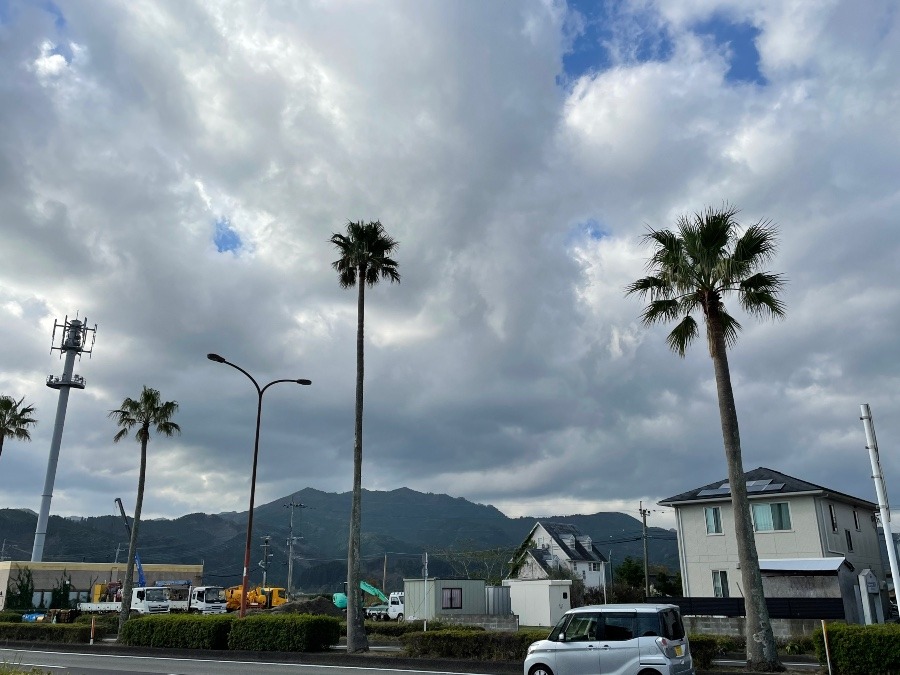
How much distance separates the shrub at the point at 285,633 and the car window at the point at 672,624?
15151mm

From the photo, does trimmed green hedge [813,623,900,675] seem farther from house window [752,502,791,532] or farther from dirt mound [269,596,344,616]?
dirt mound [269,596,344,616]

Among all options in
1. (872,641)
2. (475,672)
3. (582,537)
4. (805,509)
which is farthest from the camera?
(582,537)

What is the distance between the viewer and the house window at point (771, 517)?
3734 centimetres

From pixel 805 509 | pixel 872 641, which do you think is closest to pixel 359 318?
pixel 872 641

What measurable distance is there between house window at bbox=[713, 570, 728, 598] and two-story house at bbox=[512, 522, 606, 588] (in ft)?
150

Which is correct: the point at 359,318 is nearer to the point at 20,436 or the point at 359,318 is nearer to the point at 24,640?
the point at 24,640

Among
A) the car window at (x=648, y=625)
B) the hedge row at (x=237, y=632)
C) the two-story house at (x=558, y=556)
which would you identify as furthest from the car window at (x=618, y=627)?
the two-story house at (x=558, y=556)

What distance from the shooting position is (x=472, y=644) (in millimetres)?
22703

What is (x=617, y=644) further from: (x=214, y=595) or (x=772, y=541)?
(x=214, y=595)

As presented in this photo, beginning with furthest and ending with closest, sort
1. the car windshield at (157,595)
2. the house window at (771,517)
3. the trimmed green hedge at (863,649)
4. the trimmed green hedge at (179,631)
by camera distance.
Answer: the car windshield at (157,595) < the house window at (771,517) < the trimmed green hedge at (179,631) < the trimmed green hedge at (863,649)

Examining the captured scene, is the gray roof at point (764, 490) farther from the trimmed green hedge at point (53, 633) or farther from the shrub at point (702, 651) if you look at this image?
the trimmed green hedge at point (53, 633)

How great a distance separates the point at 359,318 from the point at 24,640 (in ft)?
73.3

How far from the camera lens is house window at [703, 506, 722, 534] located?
39.4 m

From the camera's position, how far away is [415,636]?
24.0 m
